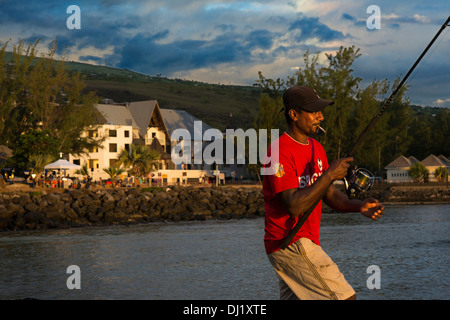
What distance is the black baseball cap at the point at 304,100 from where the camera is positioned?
4.94 m

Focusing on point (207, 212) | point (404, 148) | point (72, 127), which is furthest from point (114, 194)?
point (404, 148)

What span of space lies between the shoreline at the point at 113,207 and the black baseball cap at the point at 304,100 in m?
32.8

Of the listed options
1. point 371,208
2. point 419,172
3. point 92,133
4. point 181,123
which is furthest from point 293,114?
point 181,123

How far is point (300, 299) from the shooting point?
4898 mm

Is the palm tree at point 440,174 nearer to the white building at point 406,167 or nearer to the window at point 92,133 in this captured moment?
the white building at point 406,167

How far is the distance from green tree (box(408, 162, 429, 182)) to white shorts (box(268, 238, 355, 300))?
74440 millimetres

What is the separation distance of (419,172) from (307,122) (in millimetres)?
74525

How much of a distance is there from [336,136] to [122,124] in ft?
86.7

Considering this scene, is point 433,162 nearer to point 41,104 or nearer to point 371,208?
point 41,104

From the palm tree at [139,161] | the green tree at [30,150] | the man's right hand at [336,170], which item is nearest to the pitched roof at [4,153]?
the green tree at [30,150]

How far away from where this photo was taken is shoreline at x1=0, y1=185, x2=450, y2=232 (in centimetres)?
3769

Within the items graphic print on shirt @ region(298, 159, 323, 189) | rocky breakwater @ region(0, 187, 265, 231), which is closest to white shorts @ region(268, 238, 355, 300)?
graphic print on shirt @ region(298, 159, 323, 189)

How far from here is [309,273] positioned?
16.1 ft
